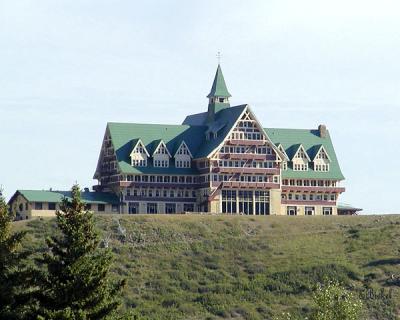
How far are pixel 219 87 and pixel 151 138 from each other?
11.5 metres

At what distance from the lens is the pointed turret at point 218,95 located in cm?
15375

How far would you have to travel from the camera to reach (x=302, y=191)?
152m

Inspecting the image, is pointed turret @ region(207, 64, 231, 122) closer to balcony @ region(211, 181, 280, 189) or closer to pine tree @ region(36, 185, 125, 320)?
balcony @ region(211, 181, 280, 189)

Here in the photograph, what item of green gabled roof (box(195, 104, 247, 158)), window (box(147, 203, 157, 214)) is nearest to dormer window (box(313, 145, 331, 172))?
green gabled roof (box(195, 104, 247, 158))

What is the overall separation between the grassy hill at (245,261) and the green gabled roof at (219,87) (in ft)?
65.8

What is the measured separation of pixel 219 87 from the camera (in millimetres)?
154125

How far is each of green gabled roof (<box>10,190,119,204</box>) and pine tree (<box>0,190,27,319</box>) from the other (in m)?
70.5

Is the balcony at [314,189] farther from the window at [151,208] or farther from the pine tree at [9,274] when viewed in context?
the pine tree at [9,274]

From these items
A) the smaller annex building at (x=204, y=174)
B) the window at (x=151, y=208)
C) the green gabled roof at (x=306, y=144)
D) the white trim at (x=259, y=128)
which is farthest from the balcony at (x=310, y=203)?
the window at (x=151, y=208)

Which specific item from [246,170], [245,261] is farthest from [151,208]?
[245,261]

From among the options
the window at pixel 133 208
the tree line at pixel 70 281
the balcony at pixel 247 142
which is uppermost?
the balcony at pixel 247 142

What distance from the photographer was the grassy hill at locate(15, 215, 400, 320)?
4449 inches

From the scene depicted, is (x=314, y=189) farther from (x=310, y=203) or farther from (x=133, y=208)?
(x=133, y=208)

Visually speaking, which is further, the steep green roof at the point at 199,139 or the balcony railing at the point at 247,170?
the steep green roof at the point at 199,139
